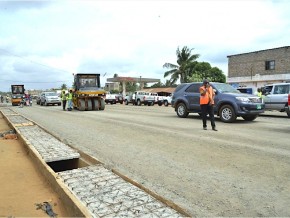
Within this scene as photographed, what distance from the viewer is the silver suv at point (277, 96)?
1528 cm

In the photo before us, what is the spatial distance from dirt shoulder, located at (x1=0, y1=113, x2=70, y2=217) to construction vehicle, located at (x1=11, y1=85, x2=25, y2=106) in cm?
3513

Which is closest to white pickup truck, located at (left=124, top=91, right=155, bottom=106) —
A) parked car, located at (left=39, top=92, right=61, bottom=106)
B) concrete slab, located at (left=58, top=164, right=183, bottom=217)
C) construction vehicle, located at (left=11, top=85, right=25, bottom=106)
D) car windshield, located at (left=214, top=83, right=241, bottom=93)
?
parked car, located at (left=39, top=92, right=61, bottom=106)

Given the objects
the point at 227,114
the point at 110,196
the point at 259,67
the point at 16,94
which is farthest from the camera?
the point at 16,94

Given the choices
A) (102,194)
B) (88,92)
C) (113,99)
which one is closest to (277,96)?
(88,92)

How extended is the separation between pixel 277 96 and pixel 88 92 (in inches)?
498

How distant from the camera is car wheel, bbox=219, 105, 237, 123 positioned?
12094 mm

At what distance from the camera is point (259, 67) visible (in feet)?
110

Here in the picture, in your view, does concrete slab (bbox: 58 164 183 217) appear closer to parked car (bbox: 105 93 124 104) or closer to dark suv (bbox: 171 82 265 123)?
dark suv (bbox: 171 82 265 123)

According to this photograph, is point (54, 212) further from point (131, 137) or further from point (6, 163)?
point (131, 137)

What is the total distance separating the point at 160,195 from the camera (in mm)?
4156

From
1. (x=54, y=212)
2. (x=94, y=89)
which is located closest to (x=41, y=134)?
(x=54, y=212)

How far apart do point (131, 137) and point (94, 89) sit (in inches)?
557

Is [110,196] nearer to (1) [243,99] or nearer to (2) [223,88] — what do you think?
(1) [243,99]

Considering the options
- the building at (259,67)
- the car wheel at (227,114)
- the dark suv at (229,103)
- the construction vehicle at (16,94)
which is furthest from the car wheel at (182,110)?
the construction vehicle at (16,94)
